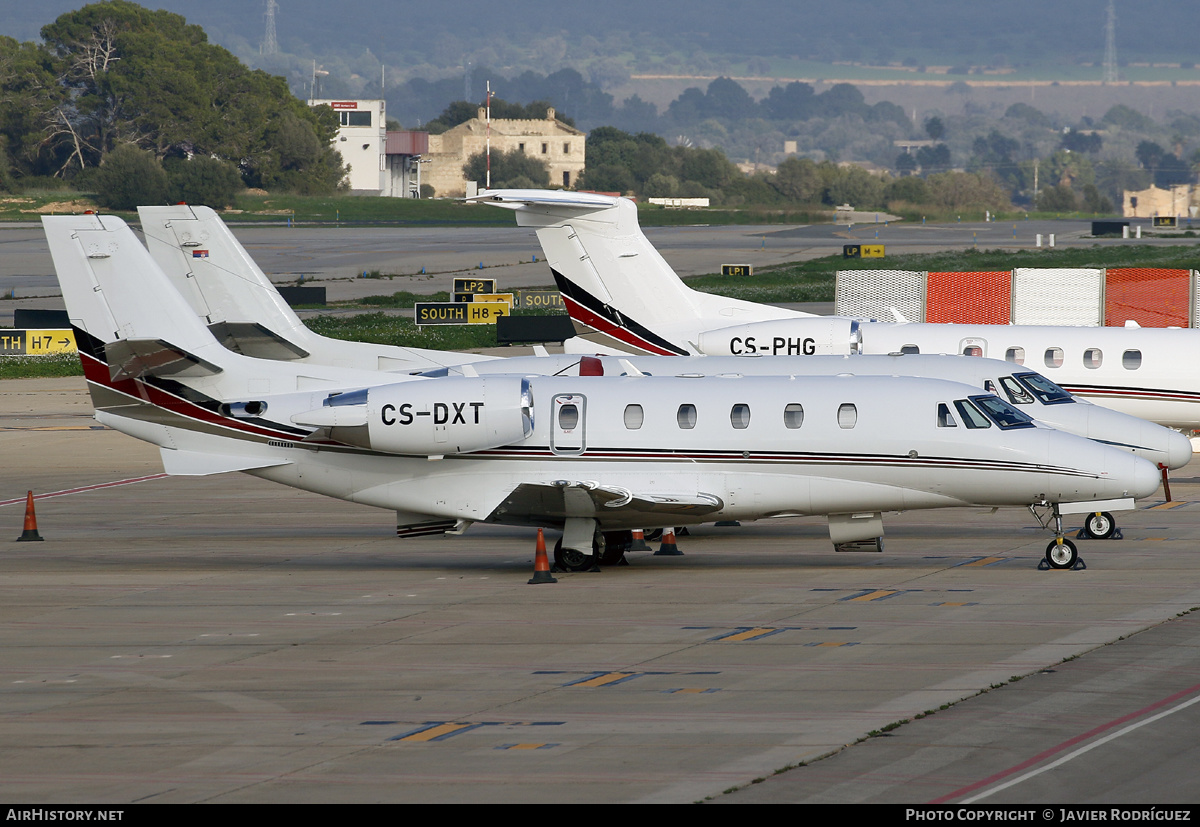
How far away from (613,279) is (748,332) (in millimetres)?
2969

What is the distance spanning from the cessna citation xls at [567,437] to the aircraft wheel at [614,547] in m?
0.64

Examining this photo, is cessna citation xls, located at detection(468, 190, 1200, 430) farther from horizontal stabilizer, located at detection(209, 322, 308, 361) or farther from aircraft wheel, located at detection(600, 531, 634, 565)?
aircraft wheel, located at detection(600, 531, 634, 565)

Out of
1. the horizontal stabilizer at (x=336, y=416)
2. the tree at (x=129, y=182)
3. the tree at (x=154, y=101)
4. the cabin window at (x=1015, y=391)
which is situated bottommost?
the horizontal stabilizer at (x=336, y=416)

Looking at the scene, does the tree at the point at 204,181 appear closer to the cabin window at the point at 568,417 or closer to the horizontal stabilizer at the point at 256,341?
the horizontal stabilizer at the point at 256,341

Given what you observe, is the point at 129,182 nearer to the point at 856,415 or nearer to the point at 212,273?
the point at 212,273

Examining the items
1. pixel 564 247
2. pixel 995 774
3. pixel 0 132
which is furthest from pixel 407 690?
pixel 0 132

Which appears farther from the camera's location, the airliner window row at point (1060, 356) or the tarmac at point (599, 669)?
the airliner window row at point (1060, 356)

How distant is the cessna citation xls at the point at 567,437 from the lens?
71.7ft

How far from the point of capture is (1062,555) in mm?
21766

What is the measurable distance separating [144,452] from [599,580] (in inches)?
783

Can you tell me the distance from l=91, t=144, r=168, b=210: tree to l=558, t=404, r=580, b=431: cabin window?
5052 inches

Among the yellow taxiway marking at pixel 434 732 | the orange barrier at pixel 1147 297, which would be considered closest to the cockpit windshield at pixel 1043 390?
the yellow taxiway marking at pixel 434 732

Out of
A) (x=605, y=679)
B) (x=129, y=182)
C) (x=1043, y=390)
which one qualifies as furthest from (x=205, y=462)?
(x=129, y=182)

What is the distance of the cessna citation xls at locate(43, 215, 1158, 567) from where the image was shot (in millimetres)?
21844
